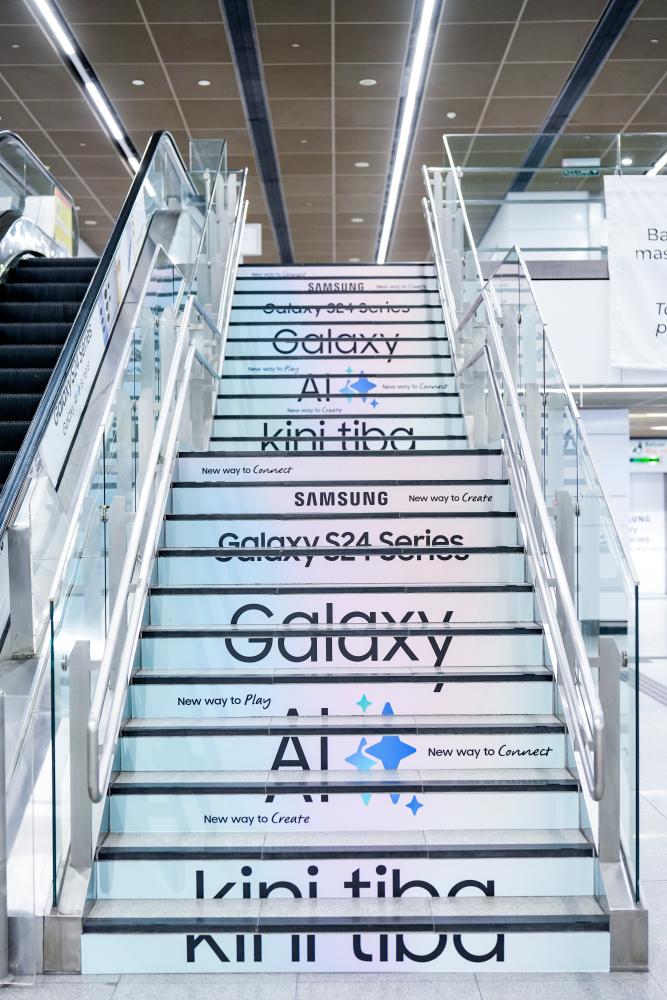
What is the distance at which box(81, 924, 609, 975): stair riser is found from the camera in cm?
290

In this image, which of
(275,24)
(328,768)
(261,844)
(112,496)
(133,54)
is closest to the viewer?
(261,844)

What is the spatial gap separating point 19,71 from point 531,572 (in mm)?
8650

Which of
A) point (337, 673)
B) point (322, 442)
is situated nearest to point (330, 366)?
point (322, 442)

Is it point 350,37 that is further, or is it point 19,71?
point 19,71

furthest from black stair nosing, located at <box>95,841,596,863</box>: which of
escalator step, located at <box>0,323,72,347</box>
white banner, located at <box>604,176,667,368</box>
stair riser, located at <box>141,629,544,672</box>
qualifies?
white banner, located at <box>604,176,667,368</box>

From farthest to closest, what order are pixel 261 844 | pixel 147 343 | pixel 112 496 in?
pixel 147 343
pixel 112 496
pixel 261 844

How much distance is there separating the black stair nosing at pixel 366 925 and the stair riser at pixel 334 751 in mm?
592

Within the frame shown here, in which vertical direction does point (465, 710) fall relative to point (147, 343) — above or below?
below

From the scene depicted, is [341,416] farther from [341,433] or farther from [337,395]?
[337,395]

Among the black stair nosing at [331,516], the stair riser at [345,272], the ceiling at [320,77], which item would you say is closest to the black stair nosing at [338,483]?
the black stair nosing at [331,516]

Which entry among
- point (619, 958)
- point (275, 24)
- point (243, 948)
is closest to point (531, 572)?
point (619, 958)

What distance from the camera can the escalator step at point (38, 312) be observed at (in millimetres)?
6613

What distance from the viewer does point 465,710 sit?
3.64m

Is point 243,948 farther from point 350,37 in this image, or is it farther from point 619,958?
point 350,37
